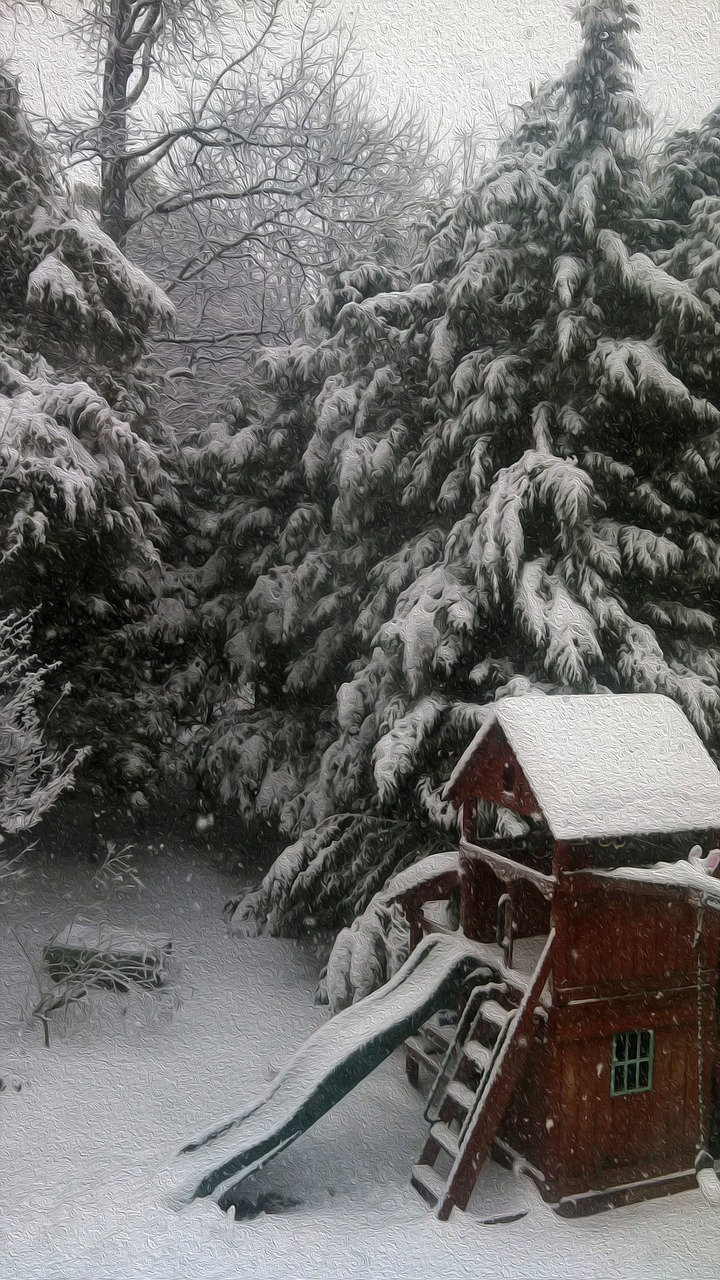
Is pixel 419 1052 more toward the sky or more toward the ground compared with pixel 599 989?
more toward the ground

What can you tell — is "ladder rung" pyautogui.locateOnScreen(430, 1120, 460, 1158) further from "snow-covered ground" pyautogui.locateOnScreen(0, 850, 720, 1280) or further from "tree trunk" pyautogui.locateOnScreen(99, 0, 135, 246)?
"tree trunk" pyautogui.locateOnScreen(99, 0, 135, 246)

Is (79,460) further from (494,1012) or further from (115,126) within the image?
(494,1012)

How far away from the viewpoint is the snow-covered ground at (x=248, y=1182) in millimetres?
1815

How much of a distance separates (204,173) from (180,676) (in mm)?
1308

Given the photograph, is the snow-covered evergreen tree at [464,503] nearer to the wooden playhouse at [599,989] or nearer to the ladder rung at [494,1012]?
the wooden playhouse at [599,989]

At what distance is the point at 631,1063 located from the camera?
1.84 metres

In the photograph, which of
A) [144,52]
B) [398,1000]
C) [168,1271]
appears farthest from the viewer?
[144,52]

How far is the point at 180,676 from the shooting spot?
2328 millimetres

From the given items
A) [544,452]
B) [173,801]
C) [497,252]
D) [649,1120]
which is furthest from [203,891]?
[497,252]

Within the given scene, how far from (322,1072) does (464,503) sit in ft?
4.71

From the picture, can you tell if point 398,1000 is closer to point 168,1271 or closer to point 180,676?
point 168,1271

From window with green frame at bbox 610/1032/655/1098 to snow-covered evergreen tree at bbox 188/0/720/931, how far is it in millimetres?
590

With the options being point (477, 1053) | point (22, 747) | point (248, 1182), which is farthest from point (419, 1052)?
point (22, 747)

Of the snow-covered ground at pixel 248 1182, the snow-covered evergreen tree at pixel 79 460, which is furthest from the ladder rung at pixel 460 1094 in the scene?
the snow-covered evergreen tree at pixel 79 460
